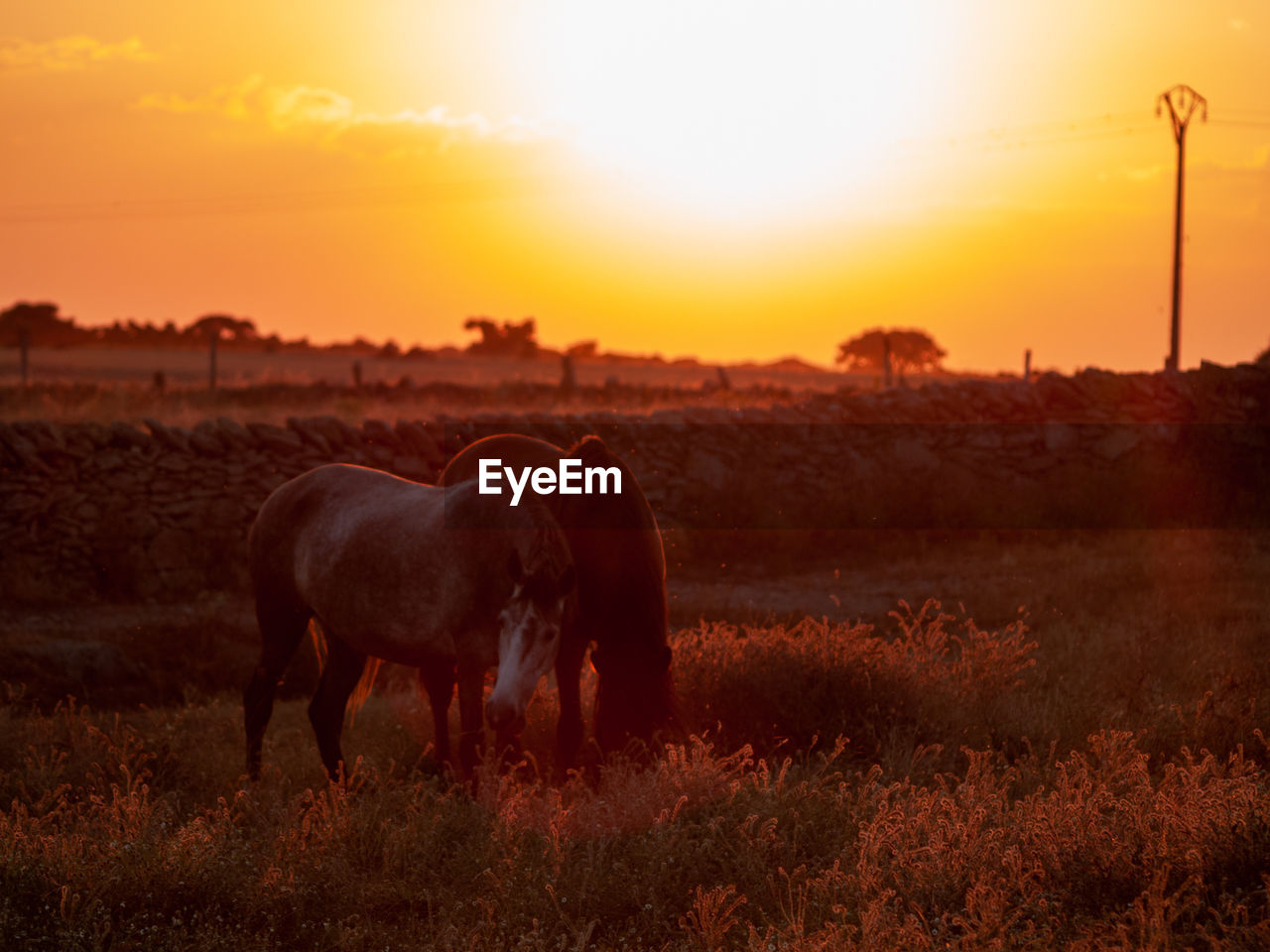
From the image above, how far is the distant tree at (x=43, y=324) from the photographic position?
6781 cm

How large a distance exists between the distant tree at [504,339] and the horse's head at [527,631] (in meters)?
70.7

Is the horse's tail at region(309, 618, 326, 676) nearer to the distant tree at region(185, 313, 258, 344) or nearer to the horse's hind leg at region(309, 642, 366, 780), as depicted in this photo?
the horse's hind leg at region(309, 642, 366, 780)

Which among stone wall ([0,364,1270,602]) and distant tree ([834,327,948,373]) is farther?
distant tree ([834,327,948,373])

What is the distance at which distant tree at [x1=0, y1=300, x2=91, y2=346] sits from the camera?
67812 mm

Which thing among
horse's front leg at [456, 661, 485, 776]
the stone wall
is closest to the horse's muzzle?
horse's front leg at [456, 661, 485, 776]

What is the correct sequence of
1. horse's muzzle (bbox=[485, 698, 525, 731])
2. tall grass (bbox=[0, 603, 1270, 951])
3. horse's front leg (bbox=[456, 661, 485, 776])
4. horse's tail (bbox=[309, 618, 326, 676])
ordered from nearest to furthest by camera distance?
1. tall grass (bbox=[0, 603, 1270, 951])
2. horse's muzzle (bbox=[485, 698, 525, 731])
3. horse's front leg (bbox=[456, 661, 485, 776])
4. horse's tail (bbox=[309, 618, 326, 676])

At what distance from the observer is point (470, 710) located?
5.96 m

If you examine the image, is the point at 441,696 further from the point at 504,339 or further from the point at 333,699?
the point at 504,339

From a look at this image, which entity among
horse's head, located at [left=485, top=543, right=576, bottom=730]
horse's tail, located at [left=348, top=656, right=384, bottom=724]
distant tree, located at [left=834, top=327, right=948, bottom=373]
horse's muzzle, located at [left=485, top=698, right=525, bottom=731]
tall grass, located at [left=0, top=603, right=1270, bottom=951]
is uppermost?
distant tree, located at [left=834, top=327, right=948, bottom=373]

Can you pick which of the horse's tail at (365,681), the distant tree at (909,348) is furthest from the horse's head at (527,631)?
the distant tree at (909,348)

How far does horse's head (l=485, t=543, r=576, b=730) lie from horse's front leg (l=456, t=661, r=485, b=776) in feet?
1.83

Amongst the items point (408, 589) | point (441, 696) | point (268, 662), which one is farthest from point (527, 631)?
point (268, 662)

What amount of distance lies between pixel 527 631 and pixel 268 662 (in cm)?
288

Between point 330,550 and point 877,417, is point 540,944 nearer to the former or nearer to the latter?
point 330,550
